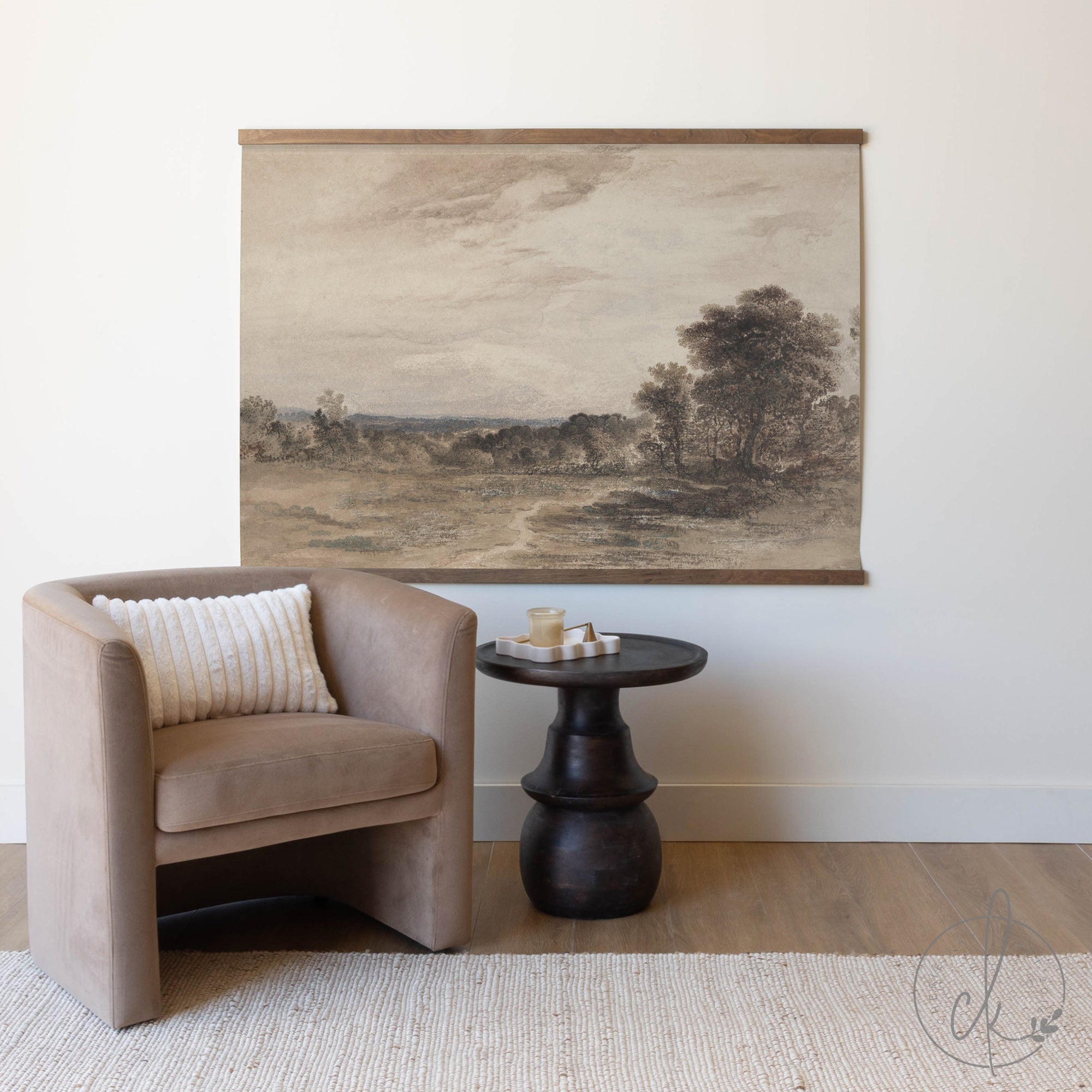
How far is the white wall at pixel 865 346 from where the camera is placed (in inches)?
109

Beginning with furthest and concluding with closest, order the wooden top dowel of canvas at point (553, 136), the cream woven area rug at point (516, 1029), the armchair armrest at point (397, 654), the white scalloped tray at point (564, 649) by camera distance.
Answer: the wooden top dowel of canvas at point (553, 136)
the white scalloped tray at point (564, 649)
the armchair armrest at point (397, 654)
the cream woven area rug at point (516, 1029)

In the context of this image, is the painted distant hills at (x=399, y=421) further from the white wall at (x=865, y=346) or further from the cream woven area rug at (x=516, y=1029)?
the cream woven area rug at (x=516, y=1029)

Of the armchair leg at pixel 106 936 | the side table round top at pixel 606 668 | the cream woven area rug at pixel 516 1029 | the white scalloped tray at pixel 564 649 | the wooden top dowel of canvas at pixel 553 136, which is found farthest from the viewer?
the wooden top dowel of canvas at pixel 553 136

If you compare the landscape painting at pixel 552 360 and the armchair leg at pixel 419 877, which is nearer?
the armchair leg at pixel 419 877

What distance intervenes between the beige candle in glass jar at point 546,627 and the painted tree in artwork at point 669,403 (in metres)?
0.69

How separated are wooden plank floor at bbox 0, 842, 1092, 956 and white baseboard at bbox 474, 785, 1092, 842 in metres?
0.04

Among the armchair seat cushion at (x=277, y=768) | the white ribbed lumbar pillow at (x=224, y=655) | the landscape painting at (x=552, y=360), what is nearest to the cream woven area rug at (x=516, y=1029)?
the armchair seat cushion at (x=277, y=768)

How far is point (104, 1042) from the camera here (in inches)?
71.5

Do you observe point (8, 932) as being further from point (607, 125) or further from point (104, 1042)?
point (607, 125)

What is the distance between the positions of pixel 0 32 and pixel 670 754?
2727 mm

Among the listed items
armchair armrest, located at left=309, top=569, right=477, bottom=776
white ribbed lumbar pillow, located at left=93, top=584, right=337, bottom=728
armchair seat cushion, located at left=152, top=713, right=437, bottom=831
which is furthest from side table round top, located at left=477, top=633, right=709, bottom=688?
white ribbed lumbar pillow, located at left=93, top=584, right=337, bottom=728

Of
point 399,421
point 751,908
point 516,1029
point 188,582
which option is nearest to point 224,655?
point 188,582

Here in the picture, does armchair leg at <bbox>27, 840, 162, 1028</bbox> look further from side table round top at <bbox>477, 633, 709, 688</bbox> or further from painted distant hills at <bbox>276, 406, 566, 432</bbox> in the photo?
painted distant hills at <bbox>276, 406, 566, 432</bbox>

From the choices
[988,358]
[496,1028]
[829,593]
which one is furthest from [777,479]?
[496,1028]
